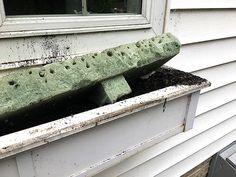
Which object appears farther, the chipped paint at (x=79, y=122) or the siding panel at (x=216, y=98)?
the siding panel at (x=216, y=98)

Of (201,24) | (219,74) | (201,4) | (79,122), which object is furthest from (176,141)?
(79,122)

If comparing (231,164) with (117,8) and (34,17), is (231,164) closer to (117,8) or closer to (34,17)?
(117,8)

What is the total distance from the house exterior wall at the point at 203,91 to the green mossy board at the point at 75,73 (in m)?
0.40

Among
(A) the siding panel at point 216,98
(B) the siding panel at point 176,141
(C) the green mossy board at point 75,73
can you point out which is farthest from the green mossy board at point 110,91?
(A) the siding panel at point 216,98

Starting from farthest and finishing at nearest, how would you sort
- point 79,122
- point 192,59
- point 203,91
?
point 203,91
point 192,59
point 79,122

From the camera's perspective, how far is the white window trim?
0.80 metres

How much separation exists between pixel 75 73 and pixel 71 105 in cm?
15

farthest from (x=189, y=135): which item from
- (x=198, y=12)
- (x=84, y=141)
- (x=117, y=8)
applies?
(x=84, y=141)

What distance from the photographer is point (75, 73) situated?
26.6 inches

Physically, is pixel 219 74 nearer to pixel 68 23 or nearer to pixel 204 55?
pixel 204 55

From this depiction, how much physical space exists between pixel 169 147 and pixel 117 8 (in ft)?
3.35

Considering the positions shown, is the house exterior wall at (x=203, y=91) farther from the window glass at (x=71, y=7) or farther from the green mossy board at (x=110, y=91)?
the green mossy board at (x=110, y=91)

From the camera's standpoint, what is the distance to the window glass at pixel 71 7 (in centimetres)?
83

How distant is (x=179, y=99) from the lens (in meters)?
0.88
